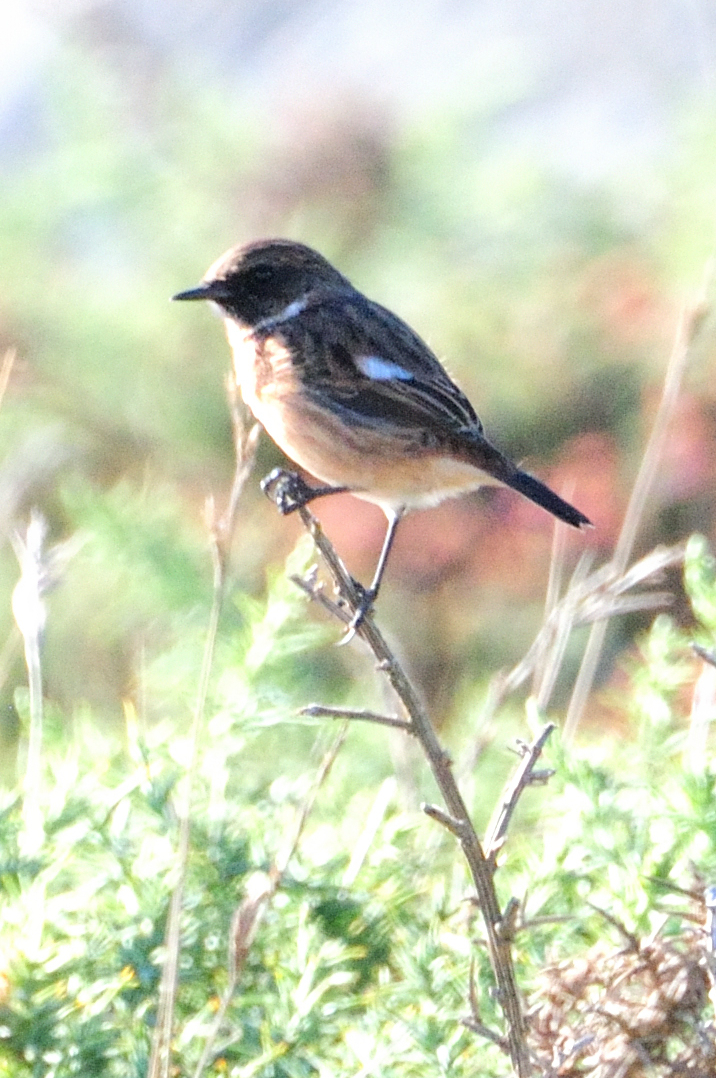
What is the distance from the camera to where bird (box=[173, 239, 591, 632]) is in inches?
153

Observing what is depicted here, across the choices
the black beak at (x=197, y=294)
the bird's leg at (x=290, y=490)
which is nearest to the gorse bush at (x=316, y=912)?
the bird's leg at (x=290, y=490)

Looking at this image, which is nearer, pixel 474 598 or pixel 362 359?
pixel 362 359

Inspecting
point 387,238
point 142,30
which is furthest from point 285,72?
point 387,238

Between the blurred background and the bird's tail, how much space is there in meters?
0.83

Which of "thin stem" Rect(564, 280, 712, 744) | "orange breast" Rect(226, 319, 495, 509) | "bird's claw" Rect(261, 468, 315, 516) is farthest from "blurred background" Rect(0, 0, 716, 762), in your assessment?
"thin stem" Rect(564, 280, 712, 744)

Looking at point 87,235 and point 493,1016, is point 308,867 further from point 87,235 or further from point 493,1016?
point 87,235

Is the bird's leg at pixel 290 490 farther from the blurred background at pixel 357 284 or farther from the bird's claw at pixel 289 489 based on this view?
the blurred background at pixel 357 284

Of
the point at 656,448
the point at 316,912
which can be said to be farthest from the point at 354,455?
the point at 316,912

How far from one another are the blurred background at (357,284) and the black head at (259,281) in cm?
65

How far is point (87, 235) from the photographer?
8930 millimetres

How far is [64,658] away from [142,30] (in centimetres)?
614

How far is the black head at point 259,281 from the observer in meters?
4.30

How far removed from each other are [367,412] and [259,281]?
57 centimetres

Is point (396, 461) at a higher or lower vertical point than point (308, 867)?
higher
